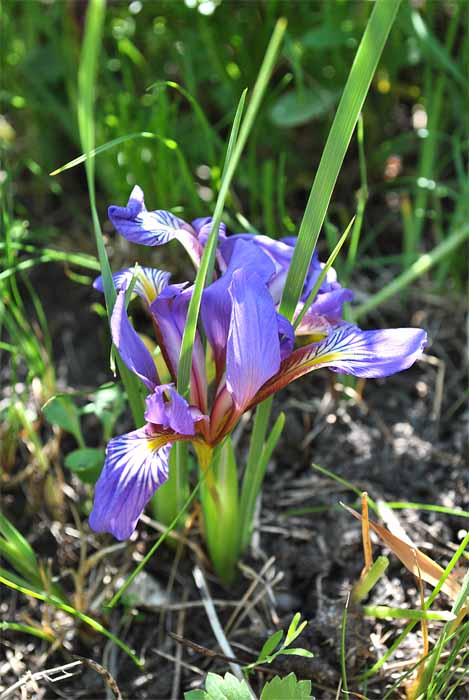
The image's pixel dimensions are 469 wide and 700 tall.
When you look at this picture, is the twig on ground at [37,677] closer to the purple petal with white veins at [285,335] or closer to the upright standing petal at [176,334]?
the upright standing petal at [176,334]

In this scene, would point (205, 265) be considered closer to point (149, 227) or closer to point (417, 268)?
point (149, 227)

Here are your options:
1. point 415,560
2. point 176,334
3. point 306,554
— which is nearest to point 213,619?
point 306,554

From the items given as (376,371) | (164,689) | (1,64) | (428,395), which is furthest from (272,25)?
(164,689)

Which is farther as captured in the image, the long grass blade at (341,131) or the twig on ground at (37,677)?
the twig on ground at (37,677)

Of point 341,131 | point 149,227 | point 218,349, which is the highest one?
point 341,131

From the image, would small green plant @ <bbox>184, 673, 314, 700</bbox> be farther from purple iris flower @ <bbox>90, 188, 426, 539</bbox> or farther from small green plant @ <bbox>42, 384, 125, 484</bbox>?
small green plant @ <bbox>42, 384, 125, 484</bbox>

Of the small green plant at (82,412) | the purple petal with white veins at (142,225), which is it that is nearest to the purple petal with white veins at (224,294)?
the purple petal with white veins at (142,225)
